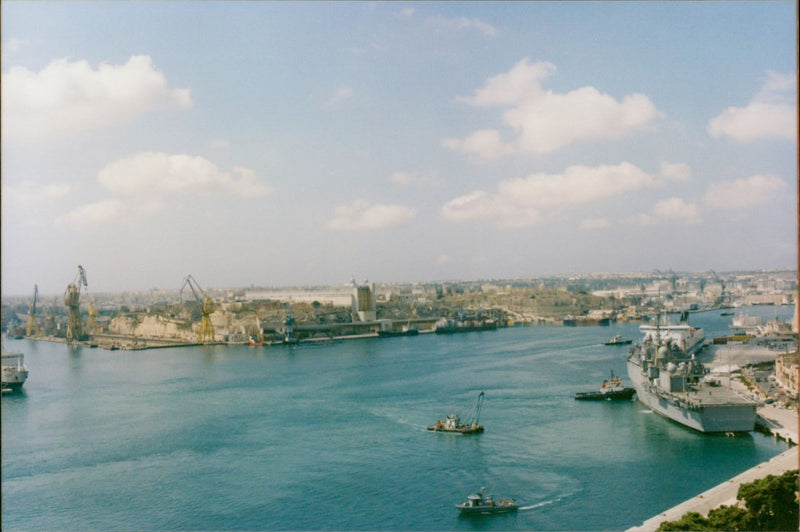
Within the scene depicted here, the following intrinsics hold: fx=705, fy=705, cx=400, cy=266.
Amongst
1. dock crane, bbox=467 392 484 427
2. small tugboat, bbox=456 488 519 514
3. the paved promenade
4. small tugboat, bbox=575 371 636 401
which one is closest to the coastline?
the paved promenade

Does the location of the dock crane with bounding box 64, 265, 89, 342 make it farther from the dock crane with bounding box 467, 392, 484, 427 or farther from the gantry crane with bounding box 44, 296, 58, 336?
the dock crane with bounding box 467, 392, 484, 427

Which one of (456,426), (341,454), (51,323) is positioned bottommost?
(341,454)

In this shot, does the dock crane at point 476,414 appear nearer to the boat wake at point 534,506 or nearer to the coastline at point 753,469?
the boat wake at point 534,506

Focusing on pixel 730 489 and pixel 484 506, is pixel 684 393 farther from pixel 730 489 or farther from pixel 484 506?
pixel 484 506

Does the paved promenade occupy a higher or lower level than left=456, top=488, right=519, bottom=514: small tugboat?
higher

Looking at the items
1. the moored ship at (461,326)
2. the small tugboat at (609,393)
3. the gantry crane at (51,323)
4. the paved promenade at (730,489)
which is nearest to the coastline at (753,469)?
the paved promenade at (730,489)

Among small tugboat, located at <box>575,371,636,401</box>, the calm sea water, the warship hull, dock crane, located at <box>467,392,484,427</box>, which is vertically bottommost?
the calm sea water

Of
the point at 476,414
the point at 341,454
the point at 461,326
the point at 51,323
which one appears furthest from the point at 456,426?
the point at 51,323
